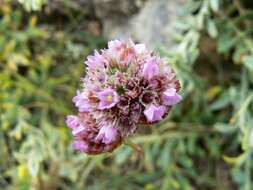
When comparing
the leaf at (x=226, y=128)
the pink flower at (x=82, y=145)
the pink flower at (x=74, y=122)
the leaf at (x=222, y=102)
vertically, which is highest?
the leaf at (x=222, y=102)

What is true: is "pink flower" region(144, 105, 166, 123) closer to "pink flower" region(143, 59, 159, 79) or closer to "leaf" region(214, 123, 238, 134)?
"pink flower" region(143, 59, 159, 79)

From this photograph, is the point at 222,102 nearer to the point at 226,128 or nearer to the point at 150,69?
the point at 226,128

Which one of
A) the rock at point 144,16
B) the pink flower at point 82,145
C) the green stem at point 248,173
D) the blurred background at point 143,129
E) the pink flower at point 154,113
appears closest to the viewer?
the pink flower at point 154,113

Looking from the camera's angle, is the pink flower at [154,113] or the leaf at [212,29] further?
the leaf at [212,29]

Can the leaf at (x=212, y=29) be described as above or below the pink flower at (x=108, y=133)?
above

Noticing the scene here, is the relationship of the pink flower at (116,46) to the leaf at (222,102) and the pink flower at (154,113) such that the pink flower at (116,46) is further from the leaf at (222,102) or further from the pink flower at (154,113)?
the leaf at (222,102)

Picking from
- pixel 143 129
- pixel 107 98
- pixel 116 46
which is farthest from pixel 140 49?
pixel 143 129

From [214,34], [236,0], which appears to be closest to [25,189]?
[214,34]

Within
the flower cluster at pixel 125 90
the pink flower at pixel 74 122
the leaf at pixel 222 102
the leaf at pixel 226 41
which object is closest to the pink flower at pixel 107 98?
the flower cluster at pixel 125 90
